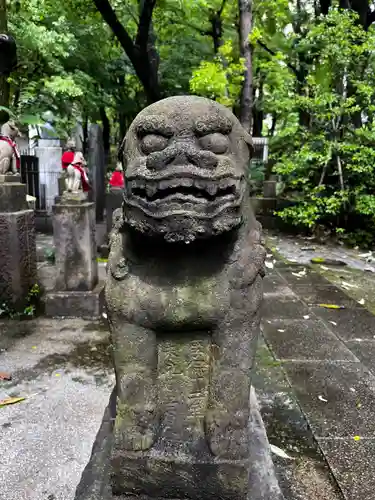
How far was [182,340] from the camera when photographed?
6.35 feet

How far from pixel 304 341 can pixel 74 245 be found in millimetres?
2556

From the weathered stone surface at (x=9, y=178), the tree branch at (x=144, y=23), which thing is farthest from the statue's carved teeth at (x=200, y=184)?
the tree branch at (x=144, y=23)

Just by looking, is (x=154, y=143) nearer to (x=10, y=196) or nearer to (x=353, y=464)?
(x=353, y=464)

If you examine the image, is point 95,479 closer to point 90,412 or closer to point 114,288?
point 114,288

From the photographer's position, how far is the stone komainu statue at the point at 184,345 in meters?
1.83

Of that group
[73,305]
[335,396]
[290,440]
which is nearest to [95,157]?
[73,305]

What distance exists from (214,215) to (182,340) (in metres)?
0.60

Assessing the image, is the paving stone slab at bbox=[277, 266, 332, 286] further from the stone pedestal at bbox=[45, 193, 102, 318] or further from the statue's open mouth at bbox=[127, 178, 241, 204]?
the statue's open mouth at bbox=[127, 178, 241, 204]

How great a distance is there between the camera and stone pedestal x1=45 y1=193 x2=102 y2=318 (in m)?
4.91

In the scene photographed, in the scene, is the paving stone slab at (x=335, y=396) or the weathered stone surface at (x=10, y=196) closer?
the paving stone slab at (x=335, y=396)

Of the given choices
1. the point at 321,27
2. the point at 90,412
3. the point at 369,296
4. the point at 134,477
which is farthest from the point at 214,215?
the point at 321,27

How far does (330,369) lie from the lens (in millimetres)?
3721

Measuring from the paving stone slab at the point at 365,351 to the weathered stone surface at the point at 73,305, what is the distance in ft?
8.50

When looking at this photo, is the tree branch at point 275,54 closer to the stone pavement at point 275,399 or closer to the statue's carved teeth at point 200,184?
the stone pavement at point 275,399
